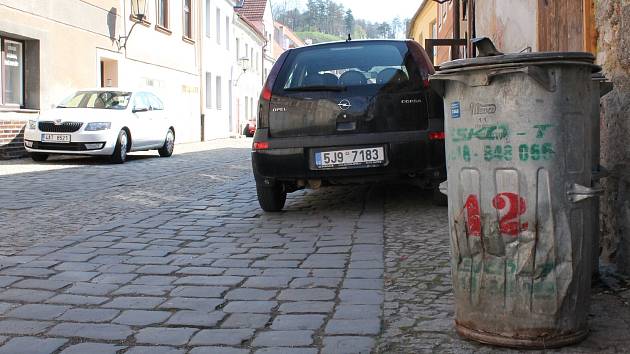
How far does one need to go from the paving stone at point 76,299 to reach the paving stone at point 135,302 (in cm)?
8

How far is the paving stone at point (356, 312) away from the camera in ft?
11.4

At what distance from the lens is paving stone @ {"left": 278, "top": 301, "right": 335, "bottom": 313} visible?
11.8 ft

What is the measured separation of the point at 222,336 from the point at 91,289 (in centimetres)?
125

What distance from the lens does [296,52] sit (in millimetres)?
6996

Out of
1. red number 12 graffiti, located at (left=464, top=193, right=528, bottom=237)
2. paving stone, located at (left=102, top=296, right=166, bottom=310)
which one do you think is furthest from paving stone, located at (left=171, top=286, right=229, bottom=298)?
red number 12 graffiti, located at (left=464, top=193, right=528, bottom=237)

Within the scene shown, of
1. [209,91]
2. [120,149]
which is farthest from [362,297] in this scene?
[209,91]

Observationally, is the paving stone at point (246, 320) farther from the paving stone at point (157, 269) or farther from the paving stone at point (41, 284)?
the paving stone at point (41, 284)

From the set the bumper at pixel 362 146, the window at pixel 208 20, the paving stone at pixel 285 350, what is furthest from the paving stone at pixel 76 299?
the window at pixel 208 20

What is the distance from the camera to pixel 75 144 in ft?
44.8

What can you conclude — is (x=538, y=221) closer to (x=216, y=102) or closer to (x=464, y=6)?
(x=464, y=6)

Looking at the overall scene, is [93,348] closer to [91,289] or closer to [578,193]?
[91,289]

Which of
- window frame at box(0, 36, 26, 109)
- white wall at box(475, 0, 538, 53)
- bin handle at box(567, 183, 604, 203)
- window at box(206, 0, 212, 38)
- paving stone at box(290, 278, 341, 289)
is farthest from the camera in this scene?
window at box(206, 0, 212, 38)

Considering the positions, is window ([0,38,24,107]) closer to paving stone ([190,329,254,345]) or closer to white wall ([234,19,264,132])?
paving stone ([190,329,254,345])

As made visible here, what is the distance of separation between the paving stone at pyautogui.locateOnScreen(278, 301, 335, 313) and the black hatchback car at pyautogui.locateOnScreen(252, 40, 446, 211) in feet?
8.81
